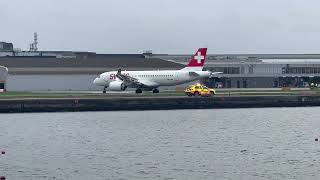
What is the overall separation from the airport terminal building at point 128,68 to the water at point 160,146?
5143cm

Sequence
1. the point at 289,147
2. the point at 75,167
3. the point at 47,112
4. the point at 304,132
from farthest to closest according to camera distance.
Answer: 1. the point at 47,112
2. the point at 304,132
3. the point at 289,147
4. the point at 75,167

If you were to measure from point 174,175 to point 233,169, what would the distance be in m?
4.16

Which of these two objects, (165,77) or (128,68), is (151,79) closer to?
(165,77)

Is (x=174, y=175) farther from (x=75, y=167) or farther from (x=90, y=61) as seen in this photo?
(x=90, y=61)

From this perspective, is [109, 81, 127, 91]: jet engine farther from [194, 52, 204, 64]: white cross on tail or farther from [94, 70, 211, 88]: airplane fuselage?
[194, 52, 204, 64]: white cross on tail

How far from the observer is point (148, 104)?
101m

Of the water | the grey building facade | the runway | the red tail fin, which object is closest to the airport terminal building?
the grey building facade

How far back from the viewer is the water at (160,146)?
51750 mm

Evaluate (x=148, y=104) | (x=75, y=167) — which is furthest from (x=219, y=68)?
(x=75, y=167)

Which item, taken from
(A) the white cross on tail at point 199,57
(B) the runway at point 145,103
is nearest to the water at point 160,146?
(B) the runway at point 145,103

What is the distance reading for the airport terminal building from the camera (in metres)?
148

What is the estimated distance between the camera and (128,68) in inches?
6265

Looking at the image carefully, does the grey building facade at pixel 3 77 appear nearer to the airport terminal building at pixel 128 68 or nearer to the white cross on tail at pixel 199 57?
the airport terminal building at pixel 128 68

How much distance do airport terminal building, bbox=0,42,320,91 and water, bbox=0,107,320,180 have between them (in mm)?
51431
